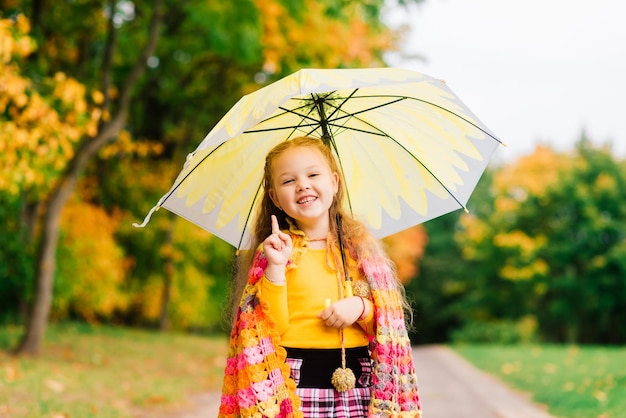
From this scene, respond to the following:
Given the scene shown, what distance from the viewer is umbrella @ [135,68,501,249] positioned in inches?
135

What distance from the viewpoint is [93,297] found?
14.5 m

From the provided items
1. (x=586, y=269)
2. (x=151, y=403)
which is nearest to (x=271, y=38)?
(x=151, y=403)

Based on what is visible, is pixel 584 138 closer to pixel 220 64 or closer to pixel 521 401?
pixel 220 64

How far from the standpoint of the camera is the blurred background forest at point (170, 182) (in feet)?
28.4

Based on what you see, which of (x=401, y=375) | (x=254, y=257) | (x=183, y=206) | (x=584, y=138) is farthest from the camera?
(x=584, y=138)

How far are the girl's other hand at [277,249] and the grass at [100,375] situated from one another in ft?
12.9

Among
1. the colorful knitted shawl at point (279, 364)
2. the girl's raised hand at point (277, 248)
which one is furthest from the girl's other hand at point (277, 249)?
the colorful knitted shawl at point (279, 364)

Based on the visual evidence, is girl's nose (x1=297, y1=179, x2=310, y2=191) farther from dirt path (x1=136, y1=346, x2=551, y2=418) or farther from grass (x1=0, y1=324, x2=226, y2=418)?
dirt path (x1=136, y1=346, x2=551, y2=418)

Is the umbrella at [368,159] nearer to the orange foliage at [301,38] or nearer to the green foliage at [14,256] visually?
the orange foliage at [301,38]

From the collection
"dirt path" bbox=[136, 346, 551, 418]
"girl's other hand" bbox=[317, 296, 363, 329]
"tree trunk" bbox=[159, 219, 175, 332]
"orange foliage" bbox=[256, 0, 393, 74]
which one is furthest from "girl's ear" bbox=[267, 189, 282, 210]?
"tree trunk" bbox=[159, 219, 175, 332]

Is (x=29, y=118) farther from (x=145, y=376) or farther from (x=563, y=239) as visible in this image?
(x=563, y=239)

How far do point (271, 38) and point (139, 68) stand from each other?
89.8 inches

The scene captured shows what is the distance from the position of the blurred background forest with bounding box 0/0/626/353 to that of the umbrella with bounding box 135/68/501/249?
1.31ft

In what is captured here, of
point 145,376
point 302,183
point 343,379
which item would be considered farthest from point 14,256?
point 343,379
